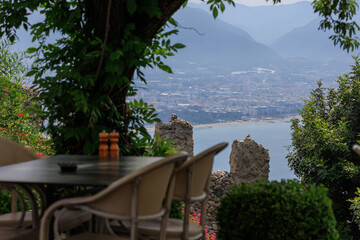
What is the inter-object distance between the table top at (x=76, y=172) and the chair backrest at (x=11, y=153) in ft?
1.44

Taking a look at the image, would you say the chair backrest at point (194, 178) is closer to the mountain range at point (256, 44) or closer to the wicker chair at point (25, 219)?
the wicker chair at point (25, 219)

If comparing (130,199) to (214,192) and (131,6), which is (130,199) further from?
(214,192)

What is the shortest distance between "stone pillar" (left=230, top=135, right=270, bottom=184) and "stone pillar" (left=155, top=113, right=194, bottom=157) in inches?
48.9

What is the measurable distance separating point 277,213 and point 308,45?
3121 centimetres

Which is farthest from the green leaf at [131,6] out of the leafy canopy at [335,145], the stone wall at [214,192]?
the leafy canopy at [335,145]

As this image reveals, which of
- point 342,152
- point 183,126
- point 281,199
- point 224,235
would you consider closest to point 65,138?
point 224,235

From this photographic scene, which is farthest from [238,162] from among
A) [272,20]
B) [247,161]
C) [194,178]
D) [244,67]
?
[272,20]

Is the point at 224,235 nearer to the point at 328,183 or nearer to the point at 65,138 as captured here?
the point at 65,138

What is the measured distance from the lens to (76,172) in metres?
2.77

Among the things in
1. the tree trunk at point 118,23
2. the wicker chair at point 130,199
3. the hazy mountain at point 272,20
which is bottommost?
the wicker chair at point 130,199

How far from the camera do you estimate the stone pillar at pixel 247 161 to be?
35.7 feet

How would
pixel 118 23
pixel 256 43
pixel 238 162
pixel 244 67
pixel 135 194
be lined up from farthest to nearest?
1. pixel 256 43
2. pixel 244 67
3. pixel 238 162
4. pixel 118 23
5. pixel 135 194

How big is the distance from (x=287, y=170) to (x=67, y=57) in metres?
8.13

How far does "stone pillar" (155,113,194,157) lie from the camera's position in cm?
998
